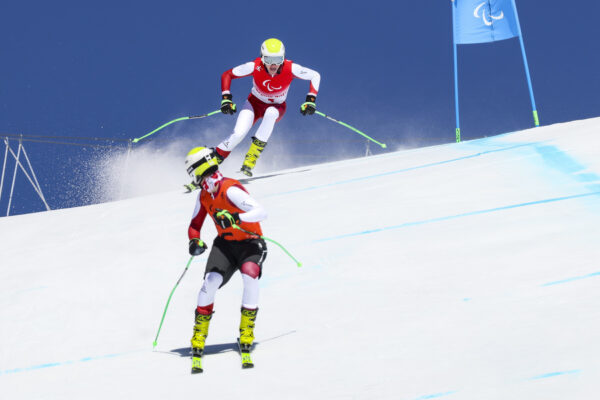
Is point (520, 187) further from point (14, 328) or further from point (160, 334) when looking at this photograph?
point (14, 328)

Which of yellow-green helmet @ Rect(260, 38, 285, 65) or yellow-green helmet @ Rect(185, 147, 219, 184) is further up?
yellow-green helmet @ Rect(260, 38, 285, 65)

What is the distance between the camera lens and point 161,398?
4309 mm

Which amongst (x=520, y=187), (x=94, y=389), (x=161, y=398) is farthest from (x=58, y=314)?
(x=520, y=187)

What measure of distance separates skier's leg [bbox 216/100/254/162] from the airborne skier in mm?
3995

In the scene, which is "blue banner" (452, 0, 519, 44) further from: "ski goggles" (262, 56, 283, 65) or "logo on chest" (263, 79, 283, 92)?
"ski goggles" (262, 56, 283, 65)

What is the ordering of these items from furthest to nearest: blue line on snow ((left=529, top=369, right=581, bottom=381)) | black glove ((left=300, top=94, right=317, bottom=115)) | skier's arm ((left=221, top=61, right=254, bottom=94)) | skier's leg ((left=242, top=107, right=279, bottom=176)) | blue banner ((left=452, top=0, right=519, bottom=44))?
blue banner ((left=452, top=0, right=519, bottom=44)) → skier's leg ((left=242, top=107, right=279, bottom=176)) → skier's arm ((left=221, top=61, right=254, bottom=94)) → black glove ((left=300, top=94, right=317, bottom=115)) → blue line on snow ((left=529, top=369, right=581, bottom=381))

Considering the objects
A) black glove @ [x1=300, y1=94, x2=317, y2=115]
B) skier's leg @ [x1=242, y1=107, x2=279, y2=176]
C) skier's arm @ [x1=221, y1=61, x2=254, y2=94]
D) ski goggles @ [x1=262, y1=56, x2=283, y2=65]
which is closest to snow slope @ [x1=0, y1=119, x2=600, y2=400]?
skier's leg @ [x1=242, y1=107, x2=279, y2=176]

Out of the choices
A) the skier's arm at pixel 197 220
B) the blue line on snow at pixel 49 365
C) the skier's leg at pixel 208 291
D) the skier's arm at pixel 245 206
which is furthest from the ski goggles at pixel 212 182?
the blue line on snow at pixel 49 365

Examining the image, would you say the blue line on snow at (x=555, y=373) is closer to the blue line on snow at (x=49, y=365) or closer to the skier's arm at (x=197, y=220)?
the skier's arm at (x=197, y=220)

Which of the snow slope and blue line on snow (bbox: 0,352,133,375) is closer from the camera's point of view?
the snow slope

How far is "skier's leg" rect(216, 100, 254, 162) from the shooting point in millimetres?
8922

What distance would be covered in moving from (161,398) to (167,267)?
2.64 metres

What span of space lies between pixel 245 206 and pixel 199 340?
32.5 inches

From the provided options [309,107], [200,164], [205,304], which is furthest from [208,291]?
[309,107]
